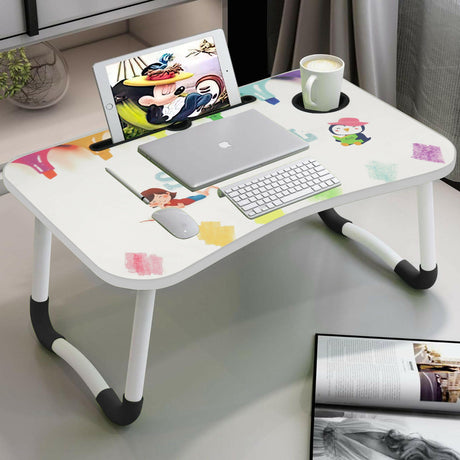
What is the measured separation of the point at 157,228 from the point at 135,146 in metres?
0.27

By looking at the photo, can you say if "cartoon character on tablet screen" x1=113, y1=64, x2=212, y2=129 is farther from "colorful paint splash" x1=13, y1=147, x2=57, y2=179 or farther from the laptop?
"colorful paint splash" x1=13, y1=147, x2=57, y2=179

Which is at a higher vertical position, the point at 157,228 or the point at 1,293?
the point at 157,228

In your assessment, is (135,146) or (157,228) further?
(135,146)

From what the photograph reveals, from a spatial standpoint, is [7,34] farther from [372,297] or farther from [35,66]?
[372,297]

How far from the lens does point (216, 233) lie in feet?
4.88

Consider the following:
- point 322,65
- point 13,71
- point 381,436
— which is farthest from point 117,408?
point 13,71

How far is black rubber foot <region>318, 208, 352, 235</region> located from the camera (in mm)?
2191

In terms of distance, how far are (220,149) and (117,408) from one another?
561 mm

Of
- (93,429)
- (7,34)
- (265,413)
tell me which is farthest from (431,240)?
(7,34)

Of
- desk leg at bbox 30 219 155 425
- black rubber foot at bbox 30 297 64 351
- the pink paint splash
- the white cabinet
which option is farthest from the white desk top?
the white cabinet

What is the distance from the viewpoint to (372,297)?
6.59 feet

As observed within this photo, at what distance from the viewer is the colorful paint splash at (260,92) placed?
1.86m

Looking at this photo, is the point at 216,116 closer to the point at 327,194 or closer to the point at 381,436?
the point at 327,194

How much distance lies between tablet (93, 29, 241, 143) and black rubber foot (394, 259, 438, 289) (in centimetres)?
63
